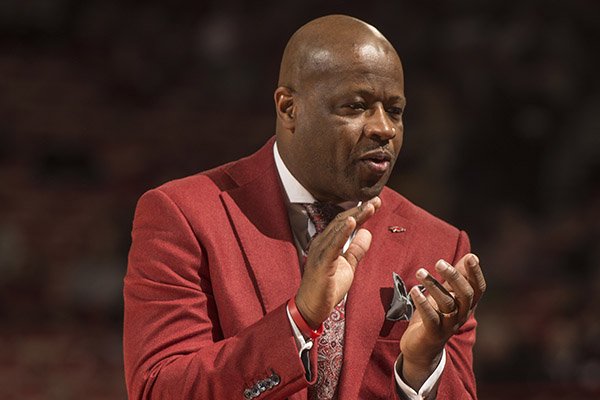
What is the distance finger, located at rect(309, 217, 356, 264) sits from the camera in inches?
70.6

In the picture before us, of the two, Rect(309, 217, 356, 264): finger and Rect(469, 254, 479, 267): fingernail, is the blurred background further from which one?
Rect(309, 217, 356, 264): finger

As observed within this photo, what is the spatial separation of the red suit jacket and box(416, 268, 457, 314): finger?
0.22 metres

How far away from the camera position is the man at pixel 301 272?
1.88 metres

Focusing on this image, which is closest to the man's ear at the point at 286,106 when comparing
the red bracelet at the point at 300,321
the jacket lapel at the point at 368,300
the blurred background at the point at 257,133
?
the jacket lapel at the point at 368,300

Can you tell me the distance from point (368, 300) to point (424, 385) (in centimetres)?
19

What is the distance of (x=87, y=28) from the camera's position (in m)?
5.72

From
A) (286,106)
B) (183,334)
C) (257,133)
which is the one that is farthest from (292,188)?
(257,133)

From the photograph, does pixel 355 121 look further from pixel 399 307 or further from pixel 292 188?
pixel 399 307

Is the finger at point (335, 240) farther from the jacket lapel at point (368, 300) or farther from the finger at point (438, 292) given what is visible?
the jacket lapel at point (368, 300)

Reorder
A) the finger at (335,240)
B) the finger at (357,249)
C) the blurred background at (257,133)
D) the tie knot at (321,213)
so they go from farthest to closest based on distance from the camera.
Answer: the blurred background at (257,133) < the tie knot at (321,213) < the finger at (357,249) < the finger at (335,240)

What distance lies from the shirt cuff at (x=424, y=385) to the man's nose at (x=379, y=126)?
1.29 ft

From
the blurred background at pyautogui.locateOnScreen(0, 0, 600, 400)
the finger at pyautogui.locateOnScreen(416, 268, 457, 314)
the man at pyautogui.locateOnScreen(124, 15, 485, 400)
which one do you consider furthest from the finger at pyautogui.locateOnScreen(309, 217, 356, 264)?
the blurred background at pyautogui.locateOnScreen(0, 0, 600, 400)

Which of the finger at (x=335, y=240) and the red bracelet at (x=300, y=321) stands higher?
the finger at (x=335, y=240)

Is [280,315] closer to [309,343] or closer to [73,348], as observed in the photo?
[309,343]
